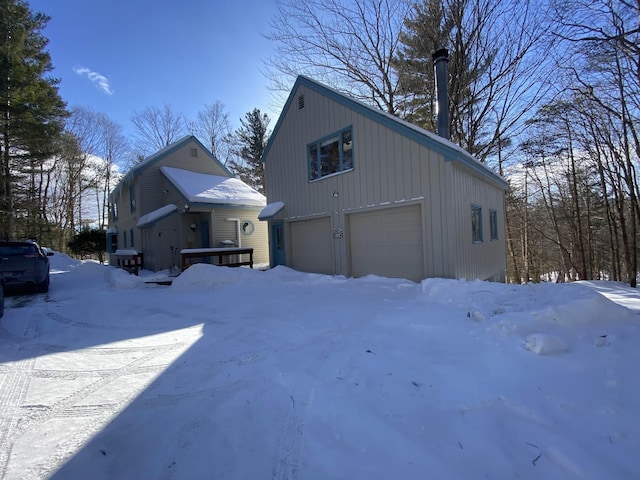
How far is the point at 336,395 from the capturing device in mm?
2385

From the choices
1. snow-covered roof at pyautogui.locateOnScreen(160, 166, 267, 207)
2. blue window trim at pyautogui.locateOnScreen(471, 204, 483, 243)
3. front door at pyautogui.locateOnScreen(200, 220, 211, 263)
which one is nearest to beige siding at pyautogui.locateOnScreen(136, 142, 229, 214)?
snow-covered roof at pyautogui.locateOnScreen(160, 166, 267, 207)

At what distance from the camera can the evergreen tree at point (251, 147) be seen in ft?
85.9

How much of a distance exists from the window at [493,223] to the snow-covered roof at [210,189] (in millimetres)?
10149

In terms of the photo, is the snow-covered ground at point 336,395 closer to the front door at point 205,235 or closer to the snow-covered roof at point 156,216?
the snow-covered roof at point 156,216

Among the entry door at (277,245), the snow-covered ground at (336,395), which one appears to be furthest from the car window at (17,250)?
the entry door at (277,245)

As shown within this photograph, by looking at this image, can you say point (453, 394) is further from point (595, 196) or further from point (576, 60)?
point (595, 196)

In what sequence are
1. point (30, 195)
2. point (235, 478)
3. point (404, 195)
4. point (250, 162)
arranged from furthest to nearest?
point (250, 162), point (30, 195), point (404, 195), point (235, 478)

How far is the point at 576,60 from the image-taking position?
10352mm

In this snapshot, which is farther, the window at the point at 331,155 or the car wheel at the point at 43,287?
the window at the point at 331,155

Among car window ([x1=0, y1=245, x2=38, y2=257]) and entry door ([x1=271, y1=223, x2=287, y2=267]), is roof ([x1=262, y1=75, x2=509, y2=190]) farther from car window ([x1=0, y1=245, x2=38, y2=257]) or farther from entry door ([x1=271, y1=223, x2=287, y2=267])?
car window ([x1=0, y1=245, x2=38, y2=257])

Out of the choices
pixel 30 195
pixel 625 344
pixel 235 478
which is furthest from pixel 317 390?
pixel 30 195

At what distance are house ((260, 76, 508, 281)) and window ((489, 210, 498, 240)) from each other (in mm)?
42

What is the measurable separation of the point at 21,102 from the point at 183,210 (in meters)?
12.0

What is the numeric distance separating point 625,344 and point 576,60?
12270mm
